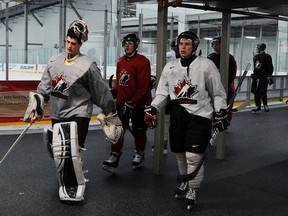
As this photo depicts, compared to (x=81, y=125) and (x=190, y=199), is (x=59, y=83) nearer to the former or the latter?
(x=81, y=125)

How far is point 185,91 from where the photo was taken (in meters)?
3.43

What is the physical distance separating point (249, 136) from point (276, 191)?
2.88 metres

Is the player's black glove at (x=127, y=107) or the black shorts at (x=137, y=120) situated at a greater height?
the player's black glove at (x=127, y=107)

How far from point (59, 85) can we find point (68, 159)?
0.58 meters

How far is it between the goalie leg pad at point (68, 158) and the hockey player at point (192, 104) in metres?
0.60

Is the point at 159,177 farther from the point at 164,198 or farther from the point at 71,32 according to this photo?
the point at 71,32

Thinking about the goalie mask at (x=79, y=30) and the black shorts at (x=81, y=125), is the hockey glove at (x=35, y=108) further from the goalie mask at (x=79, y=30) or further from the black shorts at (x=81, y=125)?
the goalie mask at (x=79, y=30)

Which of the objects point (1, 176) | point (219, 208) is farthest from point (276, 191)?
point (1, 176)

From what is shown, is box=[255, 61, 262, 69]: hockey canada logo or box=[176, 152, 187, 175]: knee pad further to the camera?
box=[255, 61, 262, 69]: hockey canada logo

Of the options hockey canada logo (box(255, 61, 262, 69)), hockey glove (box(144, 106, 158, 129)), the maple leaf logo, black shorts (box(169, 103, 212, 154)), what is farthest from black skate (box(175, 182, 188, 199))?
hockey canada logo (box(255, 61, 262, 69))

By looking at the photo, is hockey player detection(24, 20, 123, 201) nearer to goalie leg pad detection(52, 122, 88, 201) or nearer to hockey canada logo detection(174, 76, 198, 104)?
goalie leg pad detection(52, 122, 88, 201)

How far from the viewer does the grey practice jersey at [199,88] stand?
3371 millimetres

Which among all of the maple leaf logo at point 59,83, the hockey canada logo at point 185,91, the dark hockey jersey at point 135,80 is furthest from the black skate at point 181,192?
the maple leaf logo at point 59,83

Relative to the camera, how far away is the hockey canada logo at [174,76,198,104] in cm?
340
